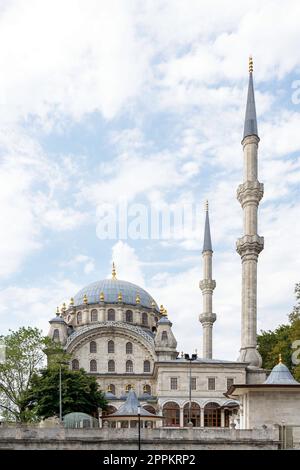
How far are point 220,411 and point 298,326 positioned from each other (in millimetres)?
16370

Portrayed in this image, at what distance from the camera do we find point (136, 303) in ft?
247

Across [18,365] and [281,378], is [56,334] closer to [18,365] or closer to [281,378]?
[18,365]

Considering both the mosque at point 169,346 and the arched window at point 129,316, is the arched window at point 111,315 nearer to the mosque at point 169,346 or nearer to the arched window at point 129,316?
the mosque at point 169,346

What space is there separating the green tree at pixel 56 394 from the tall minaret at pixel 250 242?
13.1 meters

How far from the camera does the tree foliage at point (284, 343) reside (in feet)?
150

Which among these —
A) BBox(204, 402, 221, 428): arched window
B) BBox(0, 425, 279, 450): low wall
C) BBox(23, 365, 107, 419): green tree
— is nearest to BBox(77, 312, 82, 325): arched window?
BBox(204, 402, 221, 428): arched window

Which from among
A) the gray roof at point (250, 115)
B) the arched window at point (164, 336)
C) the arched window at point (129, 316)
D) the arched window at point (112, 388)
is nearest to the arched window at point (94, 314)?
the arched window at point (129, 316)

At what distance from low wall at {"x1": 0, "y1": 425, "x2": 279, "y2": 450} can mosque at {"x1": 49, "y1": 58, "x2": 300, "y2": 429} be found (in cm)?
401

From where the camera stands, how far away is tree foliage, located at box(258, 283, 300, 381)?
150 ft

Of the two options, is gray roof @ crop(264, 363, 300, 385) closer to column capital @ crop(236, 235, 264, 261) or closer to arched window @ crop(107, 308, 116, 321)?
column capital @ crop(236, 235, 264, 261)

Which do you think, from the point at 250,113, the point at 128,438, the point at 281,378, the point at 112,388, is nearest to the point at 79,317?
the point at 112,388

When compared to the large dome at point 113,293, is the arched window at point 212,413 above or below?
below

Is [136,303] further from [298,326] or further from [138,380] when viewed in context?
[298,326]
